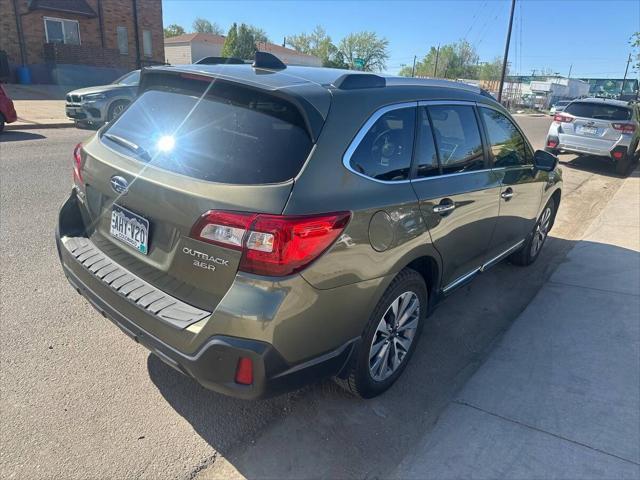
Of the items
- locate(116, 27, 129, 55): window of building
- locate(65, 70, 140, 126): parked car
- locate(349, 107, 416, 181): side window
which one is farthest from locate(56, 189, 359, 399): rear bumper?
locate(116, 27, 129, 55): window of building

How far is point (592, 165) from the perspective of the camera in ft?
43.0

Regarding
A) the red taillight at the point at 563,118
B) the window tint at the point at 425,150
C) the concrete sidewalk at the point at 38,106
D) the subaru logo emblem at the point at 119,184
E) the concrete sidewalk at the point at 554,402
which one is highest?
the window tint at the point at 425,150

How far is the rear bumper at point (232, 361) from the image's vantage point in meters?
2.04

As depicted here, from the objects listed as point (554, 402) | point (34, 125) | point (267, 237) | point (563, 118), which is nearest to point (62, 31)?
point (34, 125)

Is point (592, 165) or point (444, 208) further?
point (592, 165)

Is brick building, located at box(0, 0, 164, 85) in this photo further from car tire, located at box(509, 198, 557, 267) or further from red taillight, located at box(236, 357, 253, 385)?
red taillight, located at box(236, 357, 253, 385)

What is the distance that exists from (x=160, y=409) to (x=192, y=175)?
136cm

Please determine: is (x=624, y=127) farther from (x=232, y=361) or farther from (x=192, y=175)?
(x=232, y=361)

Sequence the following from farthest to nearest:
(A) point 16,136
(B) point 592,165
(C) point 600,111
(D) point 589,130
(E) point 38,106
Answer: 1. (E) point 38,106
2. (B) point 592,165
3. (C) point 600,111
4. (D) point 589,130
5. (A) point 16,136

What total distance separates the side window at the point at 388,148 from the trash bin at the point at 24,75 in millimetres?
25585

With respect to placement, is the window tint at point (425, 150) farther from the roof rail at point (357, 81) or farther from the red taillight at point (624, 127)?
the red taillight at point (624, 127)

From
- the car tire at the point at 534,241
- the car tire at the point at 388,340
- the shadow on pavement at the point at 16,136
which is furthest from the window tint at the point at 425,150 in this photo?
the shadow on pavement at the point at 16,136

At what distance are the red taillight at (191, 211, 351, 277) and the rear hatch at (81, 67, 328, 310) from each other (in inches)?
1.5

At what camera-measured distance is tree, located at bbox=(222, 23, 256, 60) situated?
176 ft
